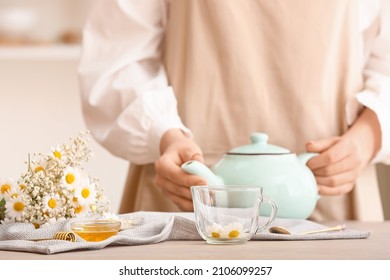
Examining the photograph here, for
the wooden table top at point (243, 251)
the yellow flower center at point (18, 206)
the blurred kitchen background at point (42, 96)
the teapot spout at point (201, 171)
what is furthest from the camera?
the blurred kitchen background at point (42, 96)

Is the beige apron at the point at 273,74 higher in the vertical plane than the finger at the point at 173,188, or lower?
higher

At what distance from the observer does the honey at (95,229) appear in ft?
3.33

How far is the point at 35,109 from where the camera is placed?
3.47 metres

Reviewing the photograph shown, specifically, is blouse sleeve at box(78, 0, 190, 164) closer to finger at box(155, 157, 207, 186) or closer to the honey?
finger at box(155, 157, 207, 186)

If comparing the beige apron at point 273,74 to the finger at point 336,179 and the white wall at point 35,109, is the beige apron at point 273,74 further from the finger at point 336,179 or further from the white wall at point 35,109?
the white wall at point 35,109

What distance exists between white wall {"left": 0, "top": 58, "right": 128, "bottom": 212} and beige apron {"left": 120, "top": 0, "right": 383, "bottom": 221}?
1.82 metres

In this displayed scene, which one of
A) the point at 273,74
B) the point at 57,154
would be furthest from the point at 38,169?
the point at 273,74

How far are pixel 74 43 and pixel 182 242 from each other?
239 centimetres

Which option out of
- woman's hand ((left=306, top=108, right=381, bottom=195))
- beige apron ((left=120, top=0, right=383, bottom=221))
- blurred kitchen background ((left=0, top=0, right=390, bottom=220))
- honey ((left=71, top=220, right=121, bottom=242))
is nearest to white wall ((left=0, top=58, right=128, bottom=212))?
blurred kitchen background ((left=0, top=0, right=390, bottom=220))

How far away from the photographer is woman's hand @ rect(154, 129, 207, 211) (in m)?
1.36

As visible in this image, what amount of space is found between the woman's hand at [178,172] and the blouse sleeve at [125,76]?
0.20 meters

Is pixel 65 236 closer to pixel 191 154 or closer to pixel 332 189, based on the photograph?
pixel 191 154

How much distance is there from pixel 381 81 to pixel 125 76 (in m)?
0.52

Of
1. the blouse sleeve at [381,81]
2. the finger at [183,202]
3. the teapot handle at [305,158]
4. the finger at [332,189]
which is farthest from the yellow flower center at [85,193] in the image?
the blouse sleeve at [381,81]
